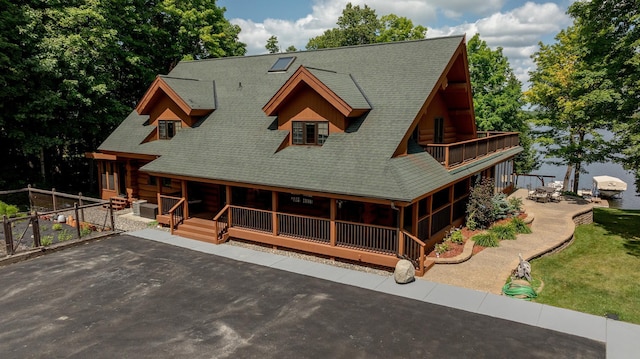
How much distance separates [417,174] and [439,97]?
698cm

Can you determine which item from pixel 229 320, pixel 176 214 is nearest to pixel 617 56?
pixel 229 320

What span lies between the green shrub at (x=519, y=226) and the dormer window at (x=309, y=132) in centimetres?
946

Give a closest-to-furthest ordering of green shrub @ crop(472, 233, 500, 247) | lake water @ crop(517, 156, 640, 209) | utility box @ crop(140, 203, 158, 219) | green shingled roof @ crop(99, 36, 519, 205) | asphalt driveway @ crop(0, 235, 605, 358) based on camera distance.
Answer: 1. asphalt driveway @ crop(0, 235, 605, 358)
2. green shingled roof @ crop(99, 36, 519, 205)
3. green shrub @ crop(472, 233, 500, 247)
4. utility box @ crop(140, 203, 158, 219)
5. lake water @ crop(517, 156, 640, 209)

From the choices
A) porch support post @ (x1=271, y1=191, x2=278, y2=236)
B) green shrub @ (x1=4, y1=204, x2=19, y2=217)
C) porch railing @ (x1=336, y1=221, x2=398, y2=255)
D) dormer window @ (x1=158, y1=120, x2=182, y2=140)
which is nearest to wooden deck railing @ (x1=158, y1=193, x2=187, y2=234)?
dormer window @ (x1=158, y1=120, x2=182, y2=140)

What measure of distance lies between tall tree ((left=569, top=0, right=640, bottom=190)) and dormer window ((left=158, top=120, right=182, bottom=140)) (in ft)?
68.3

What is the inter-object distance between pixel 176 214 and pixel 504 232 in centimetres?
1495

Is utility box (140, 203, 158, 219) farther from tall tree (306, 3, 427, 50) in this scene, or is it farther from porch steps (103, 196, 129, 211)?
tall tree (306, 3, 427, 50)

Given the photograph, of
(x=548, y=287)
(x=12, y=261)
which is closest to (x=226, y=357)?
(x=548, y=287)

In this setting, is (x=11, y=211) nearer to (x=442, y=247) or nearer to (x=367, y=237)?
(x=367, y=237)

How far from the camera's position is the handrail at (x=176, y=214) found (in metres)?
18.1

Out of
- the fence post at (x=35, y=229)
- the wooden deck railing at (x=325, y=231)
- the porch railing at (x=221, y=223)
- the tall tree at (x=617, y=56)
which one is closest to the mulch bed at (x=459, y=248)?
the wooden deck railing at (x=325, y=231)

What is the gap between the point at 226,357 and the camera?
8.79 meters

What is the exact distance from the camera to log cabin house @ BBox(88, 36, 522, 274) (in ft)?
46.4

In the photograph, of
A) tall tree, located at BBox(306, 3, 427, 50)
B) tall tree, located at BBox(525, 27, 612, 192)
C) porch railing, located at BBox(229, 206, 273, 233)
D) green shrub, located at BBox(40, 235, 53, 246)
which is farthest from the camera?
tall tree, located at BBox(306, 3, 427, 50)
